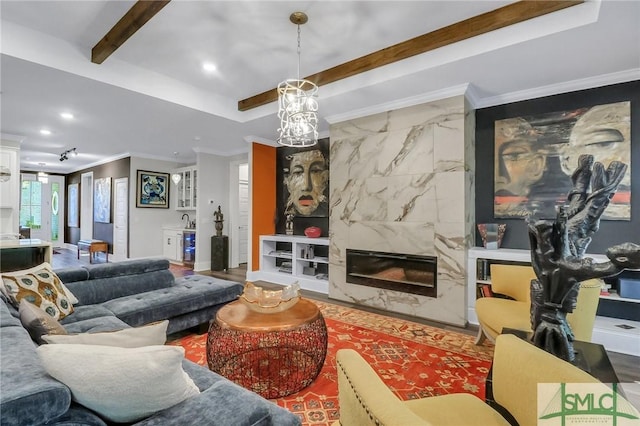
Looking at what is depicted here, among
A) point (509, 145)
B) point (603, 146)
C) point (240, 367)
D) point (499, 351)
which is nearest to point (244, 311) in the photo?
point (240, 367)

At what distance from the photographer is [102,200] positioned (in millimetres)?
8344

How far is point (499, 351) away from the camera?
1.28 metres

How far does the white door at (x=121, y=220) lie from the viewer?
24.1 feet

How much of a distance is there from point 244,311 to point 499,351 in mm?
1738

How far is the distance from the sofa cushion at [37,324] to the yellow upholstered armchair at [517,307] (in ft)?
9.47

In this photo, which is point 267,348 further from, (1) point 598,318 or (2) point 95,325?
(1) point 598,318

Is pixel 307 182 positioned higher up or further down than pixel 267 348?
higher up

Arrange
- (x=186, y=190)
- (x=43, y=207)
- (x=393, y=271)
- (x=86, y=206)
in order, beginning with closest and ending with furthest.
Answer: (x=393, y=271), (x=186, y=190), (x=86, y=206), (x=43, y=207)

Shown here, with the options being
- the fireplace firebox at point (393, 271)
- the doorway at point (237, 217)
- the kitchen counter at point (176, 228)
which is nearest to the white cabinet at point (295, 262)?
the fireplace firebox at point (393, 271)

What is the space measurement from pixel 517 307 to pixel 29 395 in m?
3.00

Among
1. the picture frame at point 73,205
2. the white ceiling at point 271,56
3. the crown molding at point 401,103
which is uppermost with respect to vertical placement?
the white ceiling at point 271,56

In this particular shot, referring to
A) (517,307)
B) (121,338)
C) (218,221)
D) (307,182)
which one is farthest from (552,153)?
(218,221)

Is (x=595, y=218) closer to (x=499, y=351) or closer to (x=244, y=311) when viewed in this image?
(x=499, y=351)

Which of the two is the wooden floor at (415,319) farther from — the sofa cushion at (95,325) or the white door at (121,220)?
the sofa cushion at (95,325)
